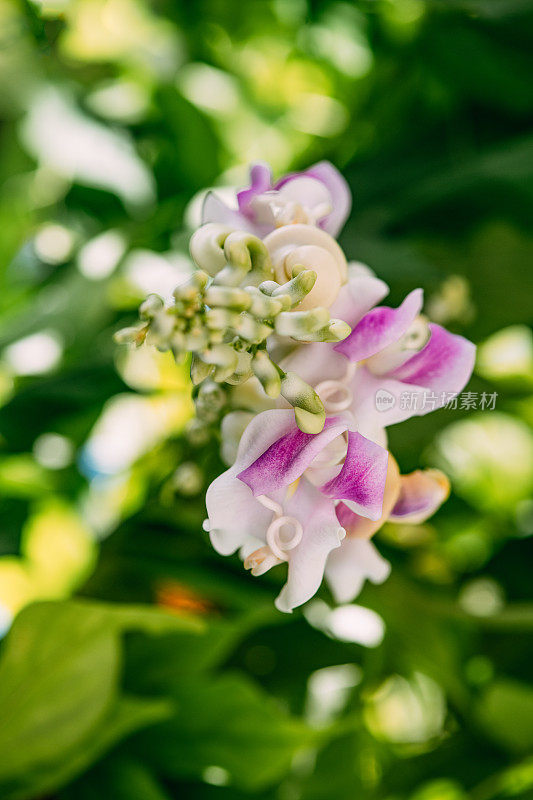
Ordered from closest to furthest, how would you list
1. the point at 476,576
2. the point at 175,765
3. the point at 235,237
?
the point at 235,237
the point at 175,765
the point at 476,576

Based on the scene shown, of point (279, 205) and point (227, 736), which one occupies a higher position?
point (279, 205)

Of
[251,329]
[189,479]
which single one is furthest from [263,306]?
[189,479]

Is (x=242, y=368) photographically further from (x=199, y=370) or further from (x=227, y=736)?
(x=227, y=736)

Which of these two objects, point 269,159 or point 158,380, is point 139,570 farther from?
point 269,159

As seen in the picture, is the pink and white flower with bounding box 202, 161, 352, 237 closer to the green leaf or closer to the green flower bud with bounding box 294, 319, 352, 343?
the green flower bud with bounding box 294, 319, 352, 343

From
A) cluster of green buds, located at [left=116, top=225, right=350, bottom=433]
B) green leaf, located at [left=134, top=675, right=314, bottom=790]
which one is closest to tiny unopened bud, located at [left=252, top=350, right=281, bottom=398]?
cluster of green buds, located at [left=116, top=225, right=350, bottom=433]

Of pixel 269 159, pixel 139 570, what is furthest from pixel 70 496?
pixel 269 159
